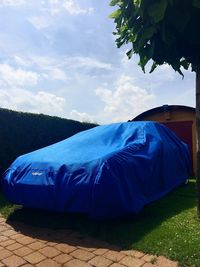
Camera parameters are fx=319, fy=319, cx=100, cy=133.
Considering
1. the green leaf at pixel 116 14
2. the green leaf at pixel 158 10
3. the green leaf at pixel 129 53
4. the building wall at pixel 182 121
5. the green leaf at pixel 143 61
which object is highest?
the green leaf at pixel 116 14

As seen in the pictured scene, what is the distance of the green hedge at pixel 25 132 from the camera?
848cm

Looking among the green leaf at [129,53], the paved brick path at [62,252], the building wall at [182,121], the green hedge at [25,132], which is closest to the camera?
the paved brick path at [62,252]

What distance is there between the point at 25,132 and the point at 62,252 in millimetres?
5859

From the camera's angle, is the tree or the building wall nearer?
the tree

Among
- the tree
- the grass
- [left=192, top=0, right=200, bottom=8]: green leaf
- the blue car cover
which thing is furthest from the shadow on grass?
[left=192, top=0, right=200, bottom=8]: green leaf

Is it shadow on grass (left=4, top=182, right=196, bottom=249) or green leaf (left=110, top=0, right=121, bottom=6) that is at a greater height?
green leaf (left=110, top=0, right=121, bottom=6)

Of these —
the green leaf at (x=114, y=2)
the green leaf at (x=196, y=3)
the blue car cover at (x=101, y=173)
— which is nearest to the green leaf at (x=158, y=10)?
the green leaf at (x=196, y=3)

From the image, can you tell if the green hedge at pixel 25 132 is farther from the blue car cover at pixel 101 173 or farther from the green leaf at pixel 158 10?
the green leaf at pixel 158 10

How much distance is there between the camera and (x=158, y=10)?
338 centimetres

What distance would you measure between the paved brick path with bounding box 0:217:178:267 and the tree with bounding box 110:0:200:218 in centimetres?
158

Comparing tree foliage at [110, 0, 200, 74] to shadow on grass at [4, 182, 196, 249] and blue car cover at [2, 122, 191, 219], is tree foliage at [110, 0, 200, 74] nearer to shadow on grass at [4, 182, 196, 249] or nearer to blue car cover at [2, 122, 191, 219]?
blue car cover at [2, 122, 191, 219]

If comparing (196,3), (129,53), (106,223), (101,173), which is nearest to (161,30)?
(196,3)

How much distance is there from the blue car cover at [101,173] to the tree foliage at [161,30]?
150 centimetres

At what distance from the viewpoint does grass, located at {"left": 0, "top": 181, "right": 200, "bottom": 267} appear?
363 cm
